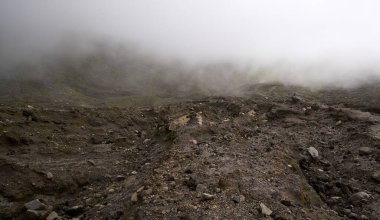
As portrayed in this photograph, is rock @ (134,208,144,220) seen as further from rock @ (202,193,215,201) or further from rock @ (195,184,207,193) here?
rock @ (195,184,207,193)

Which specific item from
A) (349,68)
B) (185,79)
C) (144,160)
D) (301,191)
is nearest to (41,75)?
(185,79)

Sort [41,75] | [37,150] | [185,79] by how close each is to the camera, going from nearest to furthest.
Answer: [37,150] → [41,75] → [185,79]

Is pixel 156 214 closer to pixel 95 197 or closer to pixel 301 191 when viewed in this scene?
pixel 95 197

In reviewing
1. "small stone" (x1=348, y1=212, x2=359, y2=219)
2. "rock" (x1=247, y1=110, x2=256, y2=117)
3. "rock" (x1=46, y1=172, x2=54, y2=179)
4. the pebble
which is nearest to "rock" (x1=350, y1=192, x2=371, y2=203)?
"small stone" (x1=348, y1=212, x2=359, y2=219)

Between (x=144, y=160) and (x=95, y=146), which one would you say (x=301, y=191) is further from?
(x=95, y=146)

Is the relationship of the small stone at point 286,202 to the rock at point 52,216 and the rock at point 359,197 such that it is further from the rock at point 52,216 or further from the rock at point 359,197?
the rock at point 52,216

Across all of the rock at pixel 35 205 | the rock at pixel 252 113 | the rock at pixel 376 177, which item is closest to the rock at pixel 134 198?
the rock at pixel 35 205

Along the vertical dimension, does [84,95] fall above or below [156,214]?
below

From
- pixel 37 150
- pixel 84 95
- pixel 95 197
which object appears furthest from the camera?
pixel 84 95

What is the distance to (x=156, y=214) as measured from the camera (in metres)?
12.6

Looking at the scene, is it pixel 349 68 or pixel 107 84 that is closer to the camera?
pixel 349 68

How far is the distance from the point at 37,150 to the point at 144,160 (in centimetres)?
589

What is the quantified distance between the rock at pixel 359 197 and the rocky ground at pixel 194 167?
5 centimetres

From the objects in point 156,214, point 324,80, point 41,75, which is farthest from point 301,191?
point 41,75
